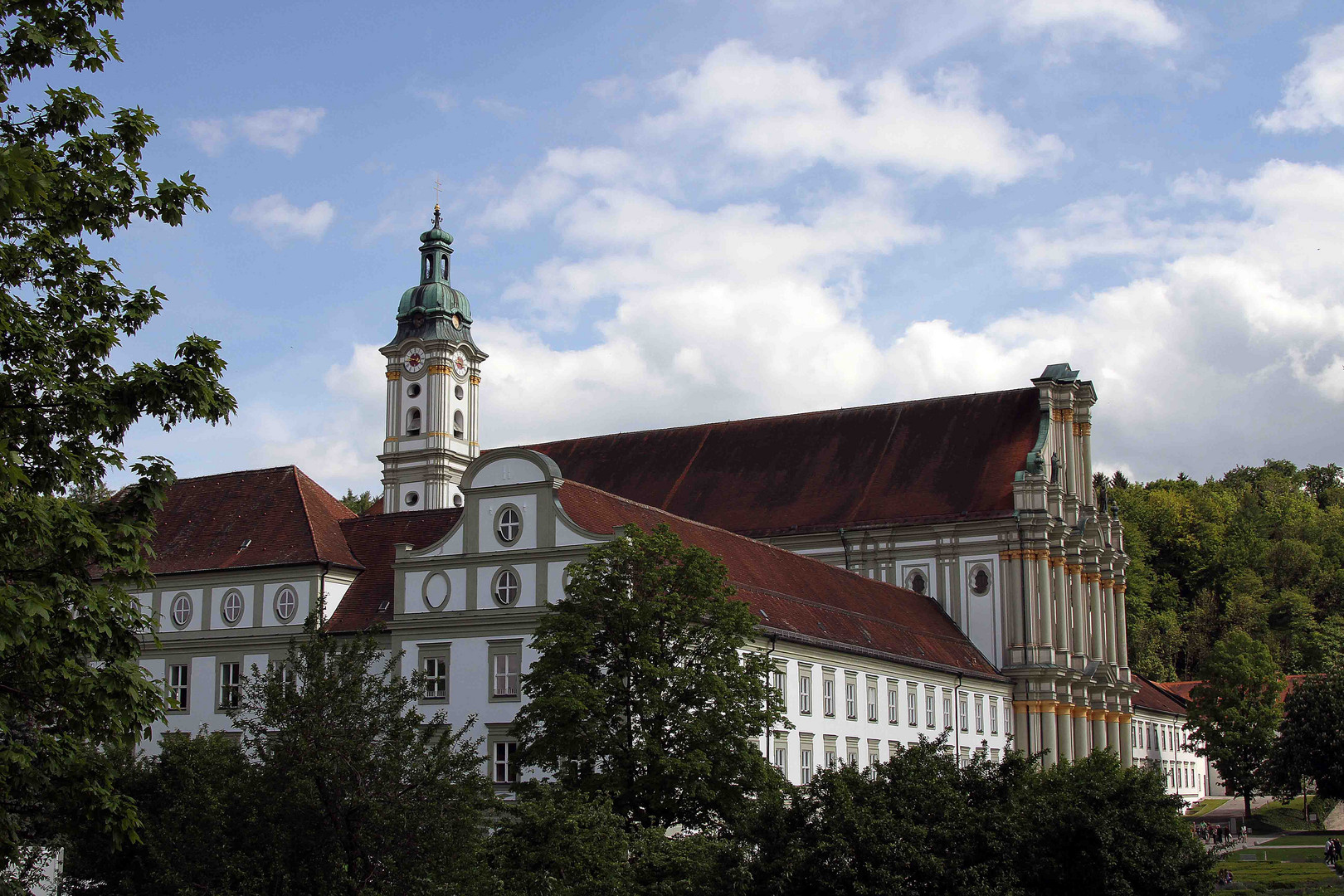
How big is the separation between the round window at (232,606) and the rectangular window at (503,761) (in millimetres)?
11242

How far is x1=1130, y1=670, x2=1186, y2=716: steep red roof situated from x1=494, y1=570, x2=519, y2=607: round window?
55106 mm

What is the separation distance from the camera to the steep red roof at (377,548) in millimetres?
47438

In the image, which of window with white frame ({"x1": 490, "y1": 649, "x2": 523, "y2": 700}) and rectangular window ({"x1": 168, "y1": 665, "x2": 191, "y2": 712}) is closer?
window with white frame ({"x1": 490, "y1": 649, "x2": 523, "y2": 700})

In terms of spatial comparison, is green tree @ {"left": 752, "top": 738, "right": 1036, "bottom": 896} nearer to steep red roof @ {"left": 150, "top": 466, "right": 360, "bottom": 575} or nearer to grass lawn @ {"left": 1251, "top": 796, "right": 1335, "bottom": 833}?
steep red roof @ {"left": 150, "top": 466, "right": 360, "bottom": 575}

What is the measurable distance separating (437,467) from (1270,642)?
74.7 m

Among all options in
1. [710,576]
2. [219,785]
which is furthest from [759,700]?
[219,785]

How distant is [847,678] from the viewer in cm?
5053

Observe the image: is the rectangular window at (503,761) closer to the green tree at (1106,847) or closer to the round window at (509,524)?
the round window at (509,524)

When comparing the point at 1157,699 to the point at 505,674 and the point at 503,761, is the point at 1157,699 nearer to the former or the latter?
the point at 505,674

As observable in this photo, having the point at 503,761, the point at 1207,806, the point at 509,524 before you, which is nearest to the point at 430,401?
the point at 509,524

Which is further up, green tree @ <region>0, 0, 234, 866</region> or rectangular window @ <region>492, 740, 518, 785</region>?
green tree @ <region>0, 0, 234, 866</region>

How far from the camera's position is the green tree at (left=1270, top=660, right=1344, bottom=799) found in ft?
204

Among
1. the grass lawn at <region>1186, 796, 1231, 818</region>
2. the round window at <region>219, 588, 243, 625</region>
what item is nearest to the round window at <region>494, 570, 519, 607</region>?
the round window at <region>219, 588, 243, 625</region>

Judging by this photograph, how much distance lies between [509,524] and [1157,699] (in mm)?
64020
